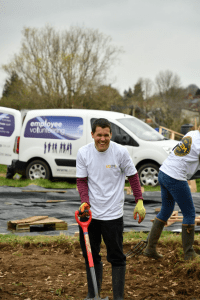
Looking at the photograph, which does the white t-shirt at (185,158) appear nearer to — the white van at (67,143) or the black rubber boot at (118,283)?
the black rubber boot at (118,283)

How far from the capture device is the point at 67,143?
36.0 ft

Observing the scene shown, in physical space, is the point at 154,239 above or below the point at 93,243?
below

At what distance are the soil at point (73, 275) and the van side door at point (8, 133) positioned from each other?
21.4ft

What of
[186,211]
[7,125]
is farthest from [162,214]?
[7,125]

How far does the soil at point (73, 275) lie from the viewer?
3879 millimetres

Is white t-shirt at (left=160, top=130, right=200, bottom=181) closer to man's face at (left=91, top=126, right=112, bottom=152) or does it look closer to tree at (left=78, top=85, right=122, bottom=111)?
man's face at (left=91, top=126, right=112, bottom=152)

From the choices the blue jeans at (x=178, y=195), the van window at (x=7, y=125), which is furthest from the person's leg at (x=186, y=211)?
the van window at (x=7, y=125)

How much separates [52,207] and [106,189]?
4738 mm

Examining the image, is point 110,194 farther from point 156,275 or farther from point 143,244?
point 143,244

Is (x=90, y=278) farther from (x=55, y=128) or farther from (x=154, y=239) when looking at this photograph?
(x=55, y=128)

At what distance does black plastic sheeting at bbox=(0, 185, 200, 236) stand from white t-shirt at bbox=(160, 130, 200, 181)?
2.00 metres

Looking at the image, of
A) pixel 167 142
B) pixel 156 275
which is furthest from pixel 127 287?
pixel 167 142

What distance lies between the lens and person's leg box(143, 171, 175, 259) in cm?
473

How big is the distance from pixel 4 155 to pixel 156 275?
8.29 m
